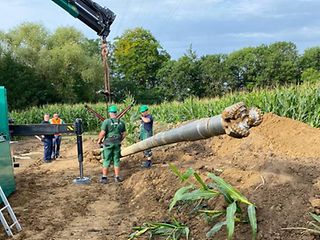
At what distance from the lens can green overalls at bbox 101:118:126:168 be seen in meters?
10.4

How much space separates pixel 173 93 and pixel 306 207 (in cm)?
5433

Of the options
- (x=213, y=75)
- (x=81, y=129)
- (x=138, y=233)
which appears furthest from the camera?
(x=213, y=75)

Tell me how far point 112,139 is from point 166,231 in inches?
206

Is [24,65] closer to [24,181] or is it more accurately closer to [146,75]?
[146,75]

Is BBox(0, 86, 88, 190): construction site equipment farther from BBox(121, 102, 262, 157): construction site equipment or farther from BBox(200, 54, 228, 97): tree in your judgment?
BBox(200, 54, 228, 97): tree

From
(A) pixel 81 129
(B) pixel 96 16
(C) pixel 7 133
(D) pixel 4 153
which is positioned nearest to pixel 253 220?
(D) pixel 4 153

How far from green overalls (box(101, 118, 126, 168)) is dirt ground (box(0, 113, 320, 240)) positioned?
1.99ft

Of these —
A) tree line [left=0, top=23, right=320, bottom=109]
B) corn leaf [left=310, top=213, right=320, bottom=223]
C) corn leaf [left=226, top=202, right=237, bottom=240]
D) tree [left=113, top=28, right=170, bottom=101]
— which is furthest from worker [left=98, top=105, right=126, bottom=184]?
tree [left=113, top=28, right=170, bottom=101]

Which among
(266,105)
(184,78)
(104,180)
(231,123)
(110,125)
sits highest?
(184,78)

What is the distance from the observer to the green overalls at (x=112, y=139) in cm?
1039

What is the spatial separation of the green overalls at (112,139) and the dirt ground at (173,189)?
23.9 inches

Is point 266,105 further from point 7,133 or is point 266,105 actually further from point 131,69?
point 131,69

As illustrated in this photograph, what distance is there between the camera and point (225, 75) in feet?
185

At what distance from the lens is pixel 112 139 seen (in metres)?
10.4
